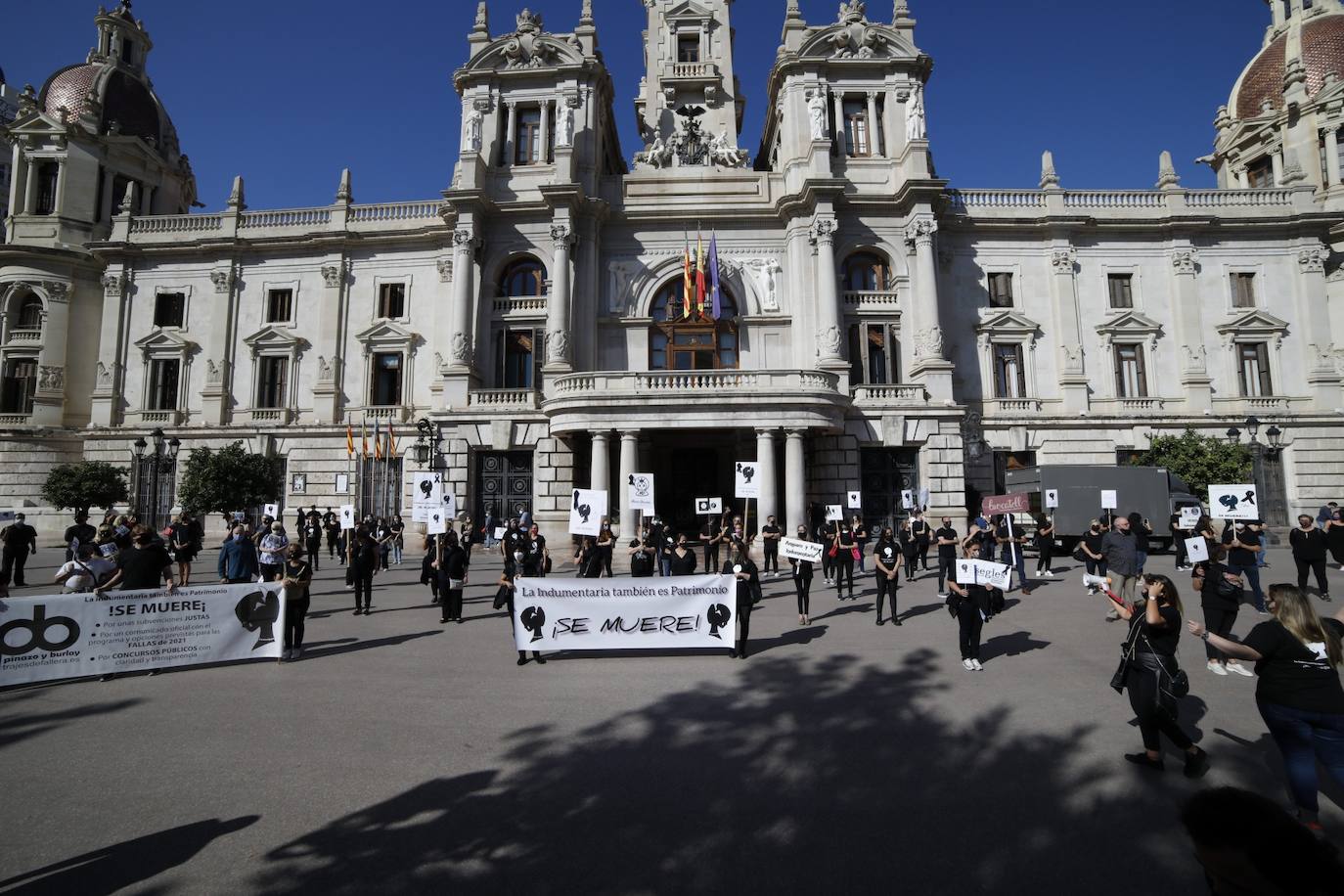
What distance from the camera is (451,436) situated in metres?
28.8

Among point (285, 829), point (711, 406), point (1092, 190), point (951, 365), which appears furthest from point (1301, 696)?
point (1092, 190)

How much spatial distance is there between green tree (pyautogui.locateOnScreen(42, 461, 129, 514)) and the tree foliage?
10.0 feet

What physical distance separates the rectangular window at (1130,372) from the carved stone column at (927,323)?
9255 mm

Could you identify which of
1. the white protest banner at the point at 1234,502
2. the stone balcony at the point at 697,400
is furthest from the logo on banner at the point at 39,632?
the white protest banner at the point at 1234,502

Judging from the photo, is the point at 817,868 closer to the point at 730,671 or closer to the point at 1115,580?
the point at 730,671

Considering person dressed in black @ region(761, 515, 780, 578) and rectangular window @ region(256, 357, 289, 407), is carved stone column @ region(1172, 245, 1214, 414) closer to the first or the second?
person dressed in black @ region(761, 515, 780, 578)

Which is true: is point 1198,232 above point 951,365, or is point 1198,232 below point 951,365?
above

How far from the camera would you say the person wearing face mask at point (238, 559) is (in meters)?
13.1

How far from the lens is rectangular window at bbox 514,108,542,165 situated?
3216 centimetres

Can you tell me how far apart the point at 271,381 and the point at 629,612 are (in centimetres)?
3138

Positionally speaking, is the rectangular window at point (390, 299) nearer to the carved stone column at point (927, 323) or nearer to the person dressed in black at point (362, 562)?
the person dressed in black at point (362, 562)

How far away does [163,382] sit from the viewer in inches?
1362

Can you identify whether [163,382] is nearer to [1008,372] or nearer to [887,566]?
[887,566]

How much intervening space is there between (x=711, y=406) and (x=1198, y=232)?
89.9 feet
